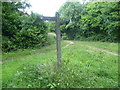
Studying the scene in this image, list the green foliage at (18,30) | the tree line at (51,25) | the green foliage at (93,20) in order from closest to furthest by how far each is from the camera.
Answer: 1. the green foliage at (18,30)
2. the tree line at (51,25)
3. the green foliage at (93,20)

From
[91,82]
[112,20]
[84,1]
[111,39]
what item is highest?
[84,1]

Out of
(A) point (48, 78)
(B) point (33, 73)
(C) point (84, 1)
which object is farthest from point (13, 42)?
(C) point (84, 1)

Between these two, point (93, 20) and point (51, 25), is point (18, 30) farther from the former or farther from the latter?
point (93, 20)

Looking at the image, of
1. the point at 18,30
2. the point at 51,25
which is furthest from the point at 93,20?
the point at 18,30

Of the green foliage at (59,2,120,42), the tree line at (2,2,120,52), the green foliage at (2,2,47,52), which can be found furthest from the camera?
the green foliage at (59,2,120,42)

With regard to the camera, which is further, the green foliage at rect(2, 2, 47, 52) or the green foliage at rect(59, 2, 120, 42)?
the green foliage at rect(59, 2, 120, 42)

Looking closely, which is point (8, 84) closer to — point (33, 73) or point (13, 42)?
point (33, 73)

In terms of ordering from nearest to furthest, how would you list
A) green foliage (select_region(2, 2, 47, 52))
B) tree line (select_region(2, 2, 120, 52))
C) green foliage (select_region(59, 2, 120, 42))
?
1. green foliage (select_region(2, 2, 47, 52))
2. tree line (select_region(2, 2, 120, 52))
3. green foliage (select_region(59, 2, 120, 42))

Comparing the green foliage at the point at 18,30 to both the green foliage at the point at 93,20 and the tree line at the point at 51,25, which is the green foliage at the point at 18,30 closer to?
the tree line at the point at 51,25

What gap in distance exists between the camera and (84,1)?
17594 millimetres

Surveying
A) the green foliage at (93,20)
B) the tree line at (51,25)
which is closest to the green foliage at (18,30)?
the tree line at (51,25)

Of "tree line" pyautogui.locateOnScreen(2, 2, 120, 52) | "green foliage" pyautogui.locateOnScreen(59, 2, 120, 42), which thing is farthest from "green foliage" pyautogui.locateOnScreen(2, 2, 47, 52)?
"green foliage" pyautogui.locateOnScreen(59, 2, 120, 42)

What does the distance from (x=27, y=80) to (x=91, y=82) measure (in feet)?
5.76

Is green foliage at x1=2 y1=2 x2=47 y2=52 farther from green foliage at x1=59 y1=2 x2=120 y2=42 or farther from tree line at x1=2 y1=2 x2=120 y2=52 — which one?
green foliage at x1=59 y1=2 x2=120 y2=42
